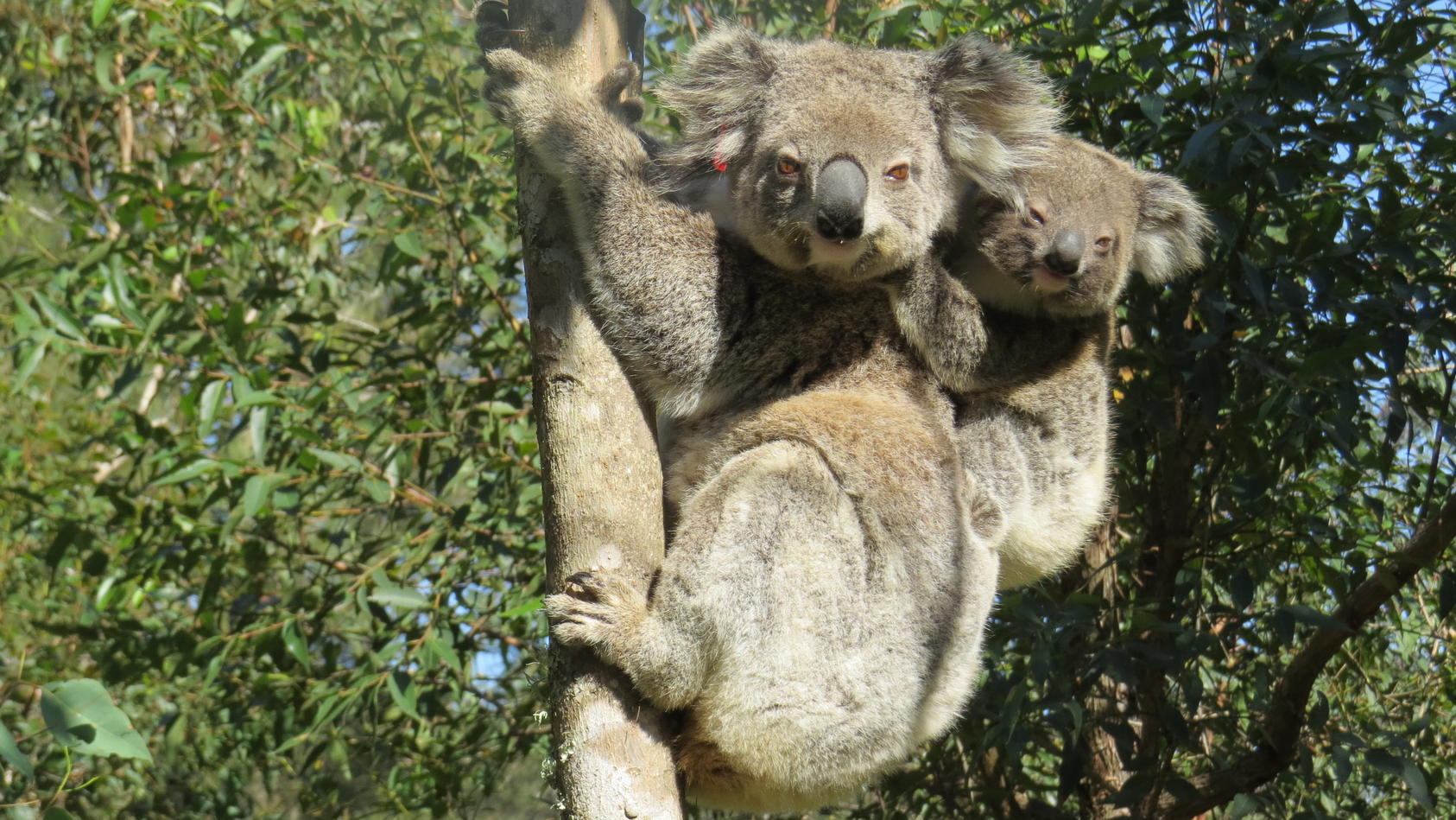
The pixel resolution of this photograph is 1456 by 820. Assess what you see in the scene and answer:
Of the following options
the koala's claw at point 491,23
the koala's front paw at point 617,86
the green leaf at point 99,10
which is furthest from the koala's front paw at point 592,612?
the green leaf at point 99,10

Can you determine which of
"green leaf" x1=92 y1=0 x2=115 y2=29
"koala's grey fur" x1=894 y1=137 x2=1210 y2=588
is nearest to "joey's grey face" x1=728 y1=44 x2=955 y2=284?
"koala's grey fur" x1=894 y1=137 x2=1210 y2=588

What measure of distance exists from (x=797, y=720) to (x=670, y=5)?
9.86ft

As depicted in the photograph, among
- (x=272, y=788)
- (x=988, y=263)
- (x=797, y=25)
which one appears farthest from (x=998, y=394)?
(x=272, y=788)

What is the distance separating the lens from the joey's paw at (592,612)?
2.07 m

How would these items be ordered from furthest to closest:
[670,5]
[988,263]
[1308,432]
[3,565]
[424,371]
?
[3,565]
[670,5]
[424,371]
[1308,432]
[988,263]

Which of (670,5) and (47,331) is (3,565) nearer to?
(47,331)

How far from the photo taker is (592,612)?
2.08 metres

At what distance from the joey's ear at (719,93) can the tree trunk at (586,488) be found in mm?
409

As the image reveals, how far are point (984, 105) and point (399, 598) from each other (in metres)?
2.08

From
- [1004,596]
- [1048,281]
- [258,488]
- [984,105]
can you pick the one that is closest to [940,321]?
[1048,281]

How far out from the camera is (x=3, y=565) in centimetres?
589

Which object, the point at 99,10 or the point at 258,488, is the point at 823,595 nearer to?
the point at 258,488

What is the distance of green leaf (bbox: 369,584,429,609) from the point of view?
337 cm

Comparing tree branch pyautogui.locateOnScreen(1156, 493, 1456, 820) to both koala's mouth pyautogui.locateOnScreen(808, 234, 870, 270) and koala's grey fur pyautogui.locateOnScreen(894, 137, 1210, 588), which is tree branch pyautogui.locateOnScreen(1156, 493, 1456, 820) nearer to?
koala's grey fur pyautogui.locateOnScreen(894, 137, 1210, 588)
